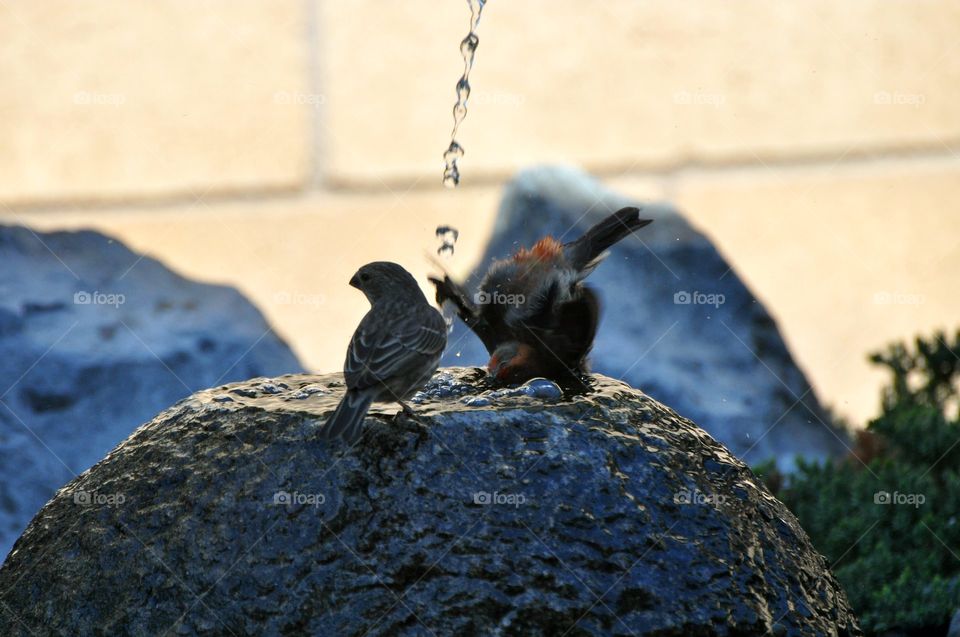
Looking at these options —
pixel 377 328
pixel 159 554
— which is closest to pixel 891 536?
pixel 377 328

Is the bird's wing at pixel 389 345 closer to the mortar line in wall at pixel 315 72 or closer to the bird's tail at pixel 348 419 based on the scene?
the bird's tail at pixel 348 419

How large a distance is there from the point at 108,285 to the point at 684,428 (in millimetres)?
4246

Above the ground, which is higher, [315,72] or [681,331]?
[315,72]

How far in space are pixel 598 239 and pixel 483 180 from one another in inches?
165

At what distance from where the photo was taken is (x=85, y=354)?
6184mm

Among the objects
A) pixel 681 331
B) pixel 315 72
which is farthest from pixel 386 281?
pixel 315 72

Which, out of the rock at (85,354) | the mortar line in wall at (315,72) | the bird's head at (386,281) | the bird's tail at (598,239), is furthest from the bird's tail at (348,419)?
the mortar line in wall at (315,72)

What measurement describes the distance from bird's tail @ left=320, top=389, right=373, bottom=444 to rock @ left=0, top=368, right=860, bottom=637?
6 cm

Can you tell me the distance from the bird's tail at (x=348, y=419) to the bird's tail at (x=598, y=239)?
4.50 ft

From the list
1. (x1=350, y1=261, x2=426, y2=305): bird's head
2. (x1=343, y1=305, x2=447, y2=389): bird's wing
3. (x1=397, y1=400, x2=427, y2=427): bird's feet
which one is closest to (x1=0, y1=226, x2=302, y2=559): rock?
(x1=350, y1=261, x2=426, y2=305): bird's head

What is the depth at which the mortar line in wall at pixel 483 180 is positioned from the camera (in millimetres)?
8438

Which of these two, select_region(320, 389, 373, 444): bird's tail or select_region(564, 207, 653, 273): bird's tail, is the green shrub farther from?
select_region(320, 389, 373, 444): bird's tail

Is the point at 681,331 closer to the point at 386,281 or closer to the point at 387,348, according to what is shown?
the point at 386,281

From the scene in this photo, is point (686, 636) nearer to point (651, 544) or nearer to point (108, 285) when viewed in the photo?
point (651, 544)
